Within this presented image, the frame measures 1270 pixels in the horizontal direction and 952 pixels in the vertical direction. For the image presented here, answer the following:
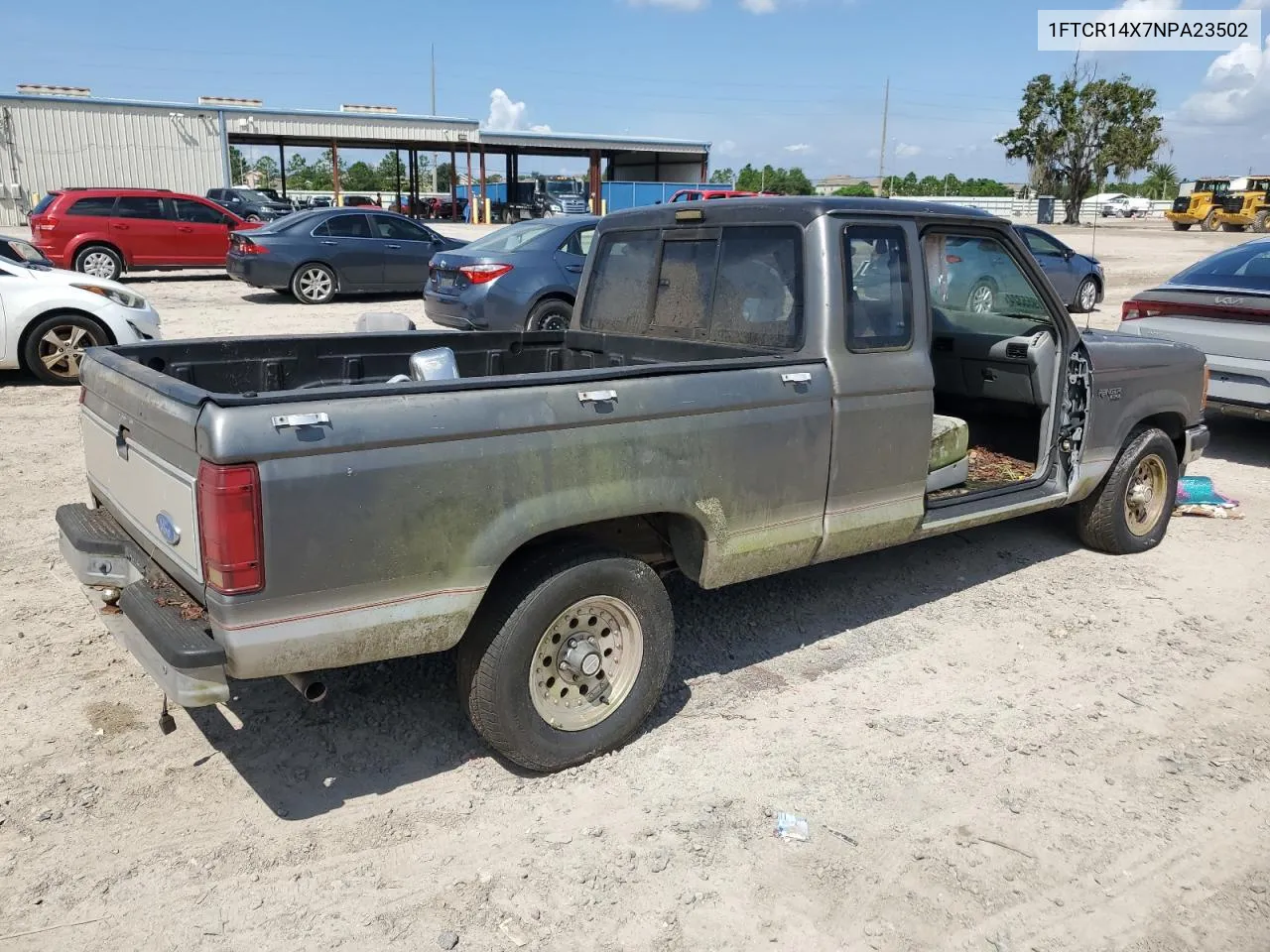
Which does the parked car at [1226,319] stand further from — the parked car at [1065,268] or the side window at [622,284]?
the parked car at [1065,268]

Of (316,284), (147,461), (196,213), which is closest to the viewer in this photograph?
(147,461)

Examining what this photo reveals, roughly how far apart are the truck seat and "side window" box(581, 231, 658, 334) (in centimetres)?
155

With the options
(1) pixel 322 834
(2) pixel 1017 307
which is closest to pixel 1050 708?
(2) pixel 1017 307

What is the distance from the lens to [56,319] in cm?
940

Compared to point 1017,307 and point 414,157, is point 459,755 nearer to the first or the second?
point 1017,307

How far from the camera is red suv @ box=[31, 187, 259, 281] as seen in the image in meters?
17.5

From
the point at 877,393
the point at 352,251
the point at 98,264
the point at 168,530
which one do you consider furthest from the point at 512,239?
the point at 98,264

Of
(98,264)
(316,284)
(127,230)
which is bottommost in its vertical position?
(316,284)

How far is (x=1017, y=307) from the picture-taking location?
5352 mm

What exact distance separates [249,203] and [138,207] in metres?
13.4

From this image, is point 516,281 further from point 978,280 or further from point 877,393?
point 877,393

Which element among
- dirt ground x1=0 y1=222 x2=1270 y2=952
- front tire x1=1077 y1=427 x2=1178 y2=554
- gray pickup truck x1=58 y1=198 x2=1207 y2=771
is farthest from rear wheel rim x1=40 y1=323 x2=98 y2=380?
front tire x1=1077 y1=427 x2=1178 y2=554

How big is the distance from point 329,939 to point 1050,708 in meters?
2.93

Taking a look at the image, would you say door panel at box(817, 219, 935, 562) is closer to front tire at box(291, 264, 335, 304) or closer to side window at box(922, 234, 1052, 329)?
side window at box(922, 234, 1052, 329)
